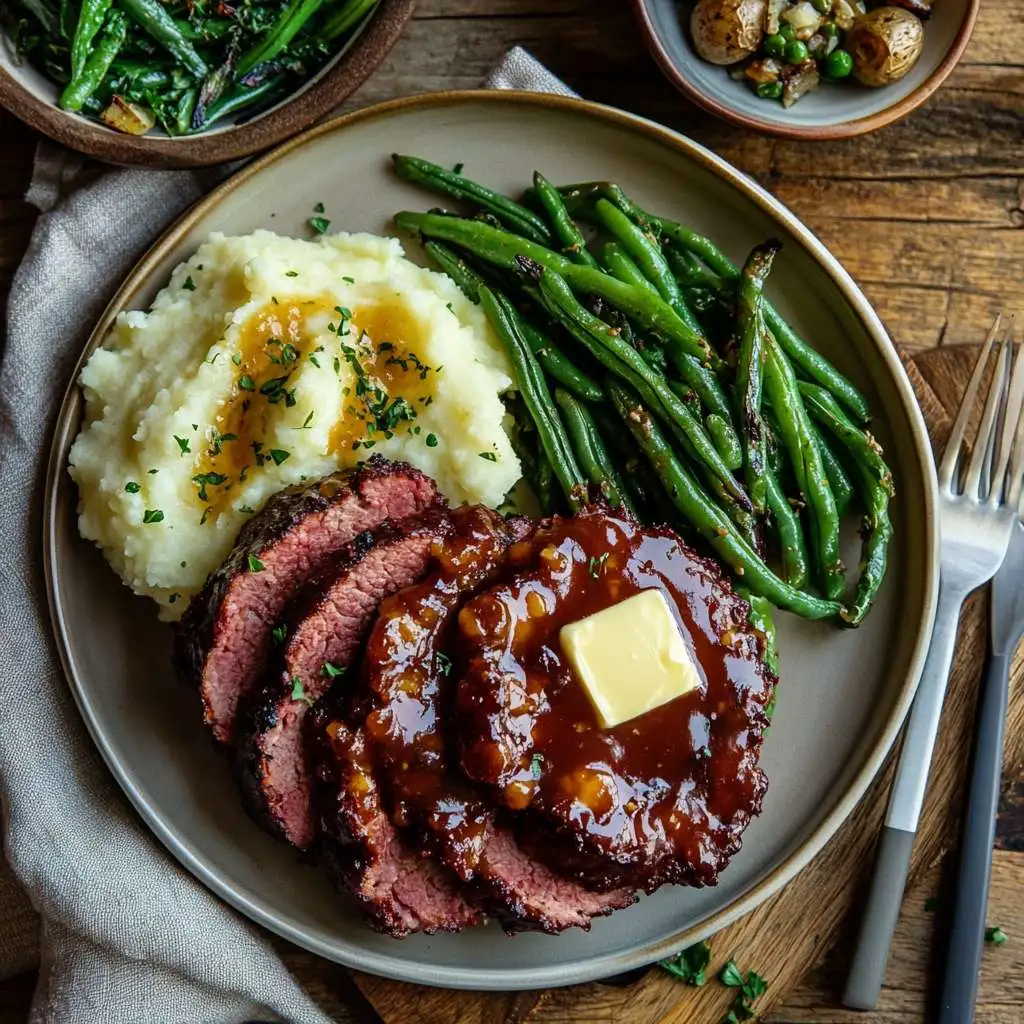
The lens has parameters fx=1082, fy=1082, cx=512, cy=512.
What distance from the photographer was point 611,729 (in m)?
3.59

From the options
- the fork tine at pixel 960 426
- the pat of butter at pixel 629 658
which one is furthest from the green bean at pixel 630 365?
the fork tine at pixel 960 426

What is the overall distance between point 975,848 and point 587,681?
1996 millimetres

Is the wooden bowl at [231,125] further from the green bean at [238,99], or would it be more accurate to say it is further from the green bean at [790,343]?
the green bean at [790,343]

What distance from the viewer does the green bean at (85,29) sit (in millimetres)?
3961

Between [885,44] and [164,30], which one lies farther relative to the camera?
[885,44]

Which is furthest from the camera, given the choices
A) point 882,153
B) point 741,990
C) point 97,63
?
point 882,153

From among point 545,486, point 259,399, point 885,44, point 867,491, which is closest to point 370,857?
point 545,486

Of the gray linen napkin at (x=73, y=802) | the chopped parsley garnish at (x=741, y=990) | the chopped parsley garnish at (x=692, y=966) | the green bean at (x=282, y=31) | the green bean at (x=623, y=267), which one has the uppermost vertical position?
the green bean at (x=282, y=31)

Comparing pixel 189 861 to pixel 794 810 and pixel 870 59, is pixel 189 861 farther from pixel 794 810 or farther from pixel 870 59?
pixel 870 59

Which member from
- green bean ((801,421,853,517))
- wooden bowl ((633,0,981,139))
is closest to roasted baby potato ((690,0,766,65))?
wooden bowl ((633,0,981,139))

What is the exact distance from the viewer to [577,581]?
3.69 meters

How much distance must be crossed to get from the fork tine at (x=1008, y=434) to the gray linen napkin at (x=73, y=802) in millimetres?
3470

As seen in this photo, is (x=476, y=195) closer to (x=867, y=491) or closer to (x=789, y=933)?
(x=867, y=491)

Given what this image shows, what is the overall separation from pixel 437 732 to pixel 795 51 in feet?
9.95
